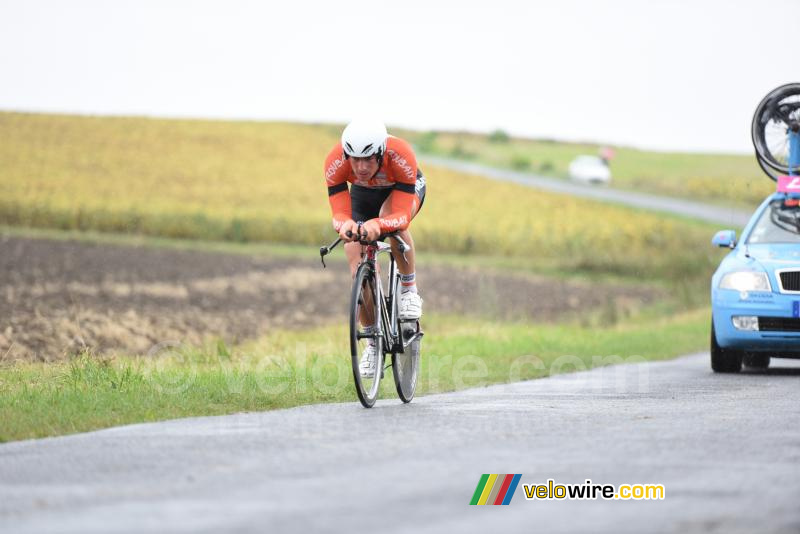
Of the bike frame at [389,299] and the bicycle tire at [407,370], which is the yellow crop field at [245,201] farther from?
the bike frame at [389,299]


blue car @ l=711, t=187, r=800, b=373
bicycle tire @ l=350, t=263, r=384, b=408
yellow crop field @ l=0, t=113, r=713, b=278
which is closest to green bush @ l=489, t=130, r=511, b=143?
yellow crop field @ l=0, t=113, r=713, b=278

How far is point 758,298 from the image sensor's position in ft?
50.1

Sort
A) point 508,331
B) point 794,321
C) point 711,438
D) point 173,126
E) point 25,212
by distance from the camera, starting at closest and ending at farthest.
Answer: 1. point 711,438
2. point 794,321
3. point 508,331
4. point 25,212
5. point 173,126

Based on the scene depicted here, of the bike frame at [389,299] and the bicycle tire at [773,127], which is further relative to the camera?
the bicycle tire at [773,127]

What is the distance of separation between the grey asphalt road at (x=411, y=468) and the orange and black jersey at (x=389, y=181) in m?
1.42

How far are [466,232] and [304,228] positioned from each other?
18.4 ft

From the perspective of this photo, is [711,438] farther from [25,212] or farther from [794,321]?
[25,212]

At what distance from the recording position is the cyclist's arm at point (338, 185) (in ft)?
36.0

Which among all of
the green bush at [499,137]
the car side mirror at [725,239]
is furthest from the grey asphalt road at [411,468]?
the green bush at [499,137]

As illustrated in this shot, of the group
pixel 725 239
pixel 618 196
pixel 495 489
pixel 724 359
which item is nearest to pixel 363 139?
pixel 495 489

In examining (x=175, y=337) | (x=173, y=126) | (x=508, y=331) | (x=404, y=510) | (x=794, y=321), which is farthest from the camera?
(x=173, y=126)

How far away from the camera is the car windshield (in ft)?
52.5

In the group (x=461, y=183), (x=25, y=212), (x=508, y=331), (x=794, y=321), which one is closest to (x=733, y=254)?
(x=794, y=321)

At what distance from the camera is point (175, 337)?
21.5 meters
